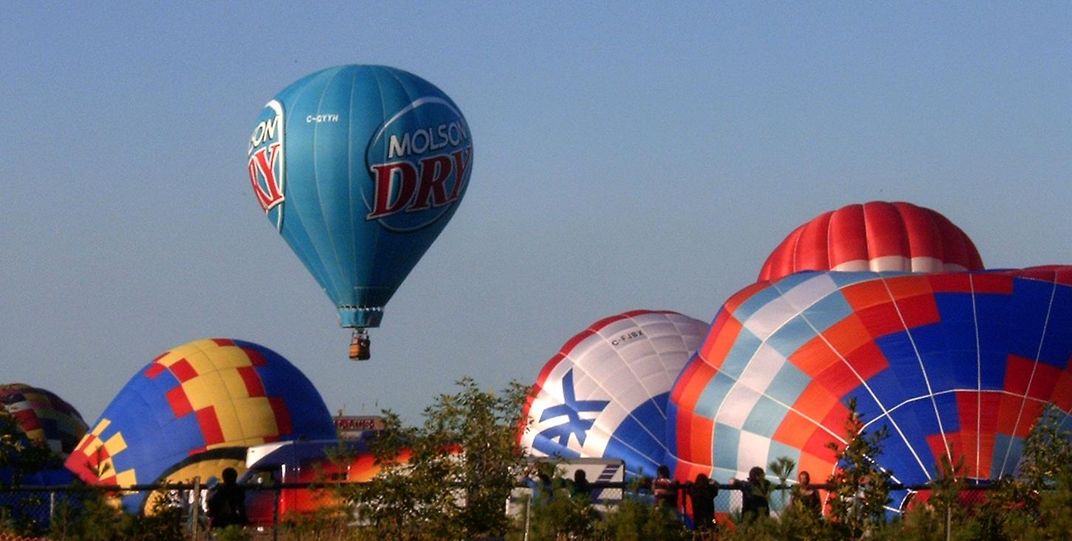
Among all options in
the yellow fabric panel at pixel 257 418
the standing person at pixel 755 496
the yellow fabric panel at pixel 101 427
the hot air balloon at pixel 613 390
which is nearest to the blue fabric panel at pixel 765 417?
the standing person at pixel 755 496

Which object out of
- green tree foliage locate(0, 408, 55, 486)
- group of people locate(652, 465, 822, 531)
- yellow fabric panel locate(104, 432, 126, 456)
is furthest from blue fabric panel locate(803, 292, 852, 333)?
yellow fabric panel locate(104, 432, 126, 456)

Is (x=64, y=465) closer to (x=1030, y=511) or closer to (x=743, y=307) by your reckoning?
(x=743, y=307)

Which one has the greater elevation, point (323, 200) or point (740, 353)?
point (323, 200)

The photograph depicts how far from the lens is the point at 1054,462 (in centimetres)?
1716

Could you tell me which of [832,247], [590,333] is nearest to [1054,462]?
[832,247]

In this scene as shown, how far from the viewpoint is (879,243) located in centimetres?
2948

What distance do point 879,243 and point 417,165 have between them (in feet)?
33.1

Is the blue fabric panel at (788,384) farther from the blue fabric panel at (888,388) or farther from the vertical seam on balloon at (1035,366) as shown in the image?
the vertical seam on balloon at (1035,366)

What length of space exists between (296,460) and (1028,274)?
35.3ft

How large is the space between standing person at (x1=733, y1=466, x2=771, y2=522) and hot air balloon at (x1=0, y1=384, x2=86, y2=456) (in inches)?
923

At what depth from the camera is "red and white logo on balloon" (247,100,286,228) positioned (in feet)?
119

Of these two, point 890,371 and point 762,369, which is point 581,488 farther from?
point 762,369

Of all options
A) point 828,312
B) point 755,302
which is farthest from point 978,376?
point 755,302

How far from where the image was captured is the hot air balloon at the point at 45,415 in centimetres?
3875
